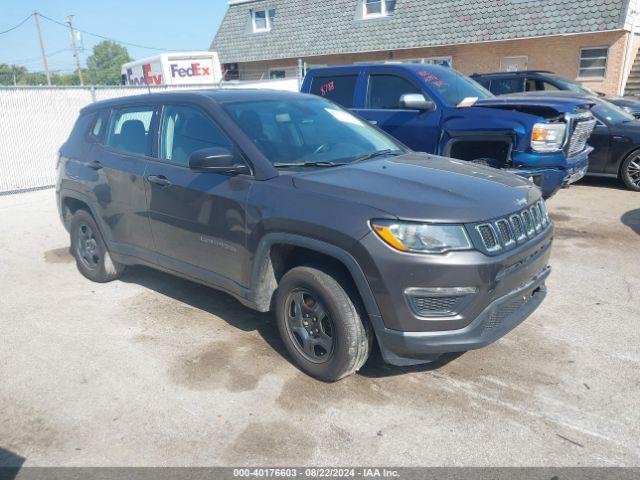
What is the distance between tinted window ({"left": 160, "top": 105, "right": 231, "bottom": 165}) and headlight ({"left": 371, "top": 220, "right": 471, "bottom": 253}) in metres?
1.49

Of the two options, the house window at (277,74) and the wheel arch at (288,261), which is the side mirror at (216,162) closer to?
the wheel arch at (288,261)

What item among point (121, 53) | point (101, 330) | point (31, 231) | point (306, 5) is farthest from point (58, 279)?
point (121, 53)

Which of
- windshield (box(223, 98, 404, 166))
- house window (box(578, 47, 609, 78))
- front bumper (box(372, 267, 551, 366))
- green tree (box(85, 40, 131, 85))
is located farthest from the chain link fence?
green tree (box(85, 40, 131, 85))

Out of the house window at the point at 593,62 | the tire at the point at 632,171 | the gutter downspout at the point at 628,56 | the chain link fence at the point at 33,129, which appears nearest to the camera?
the tire at the point at 632,171

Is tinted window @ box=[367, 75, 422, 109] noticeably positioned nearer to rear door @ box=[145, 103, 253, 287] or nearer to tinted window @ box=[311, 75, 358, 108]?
tinted window @ box=[311, 75, 358, 108]

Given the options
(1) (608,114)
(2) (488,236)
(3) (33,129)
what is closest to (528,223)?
(2) (488,236)

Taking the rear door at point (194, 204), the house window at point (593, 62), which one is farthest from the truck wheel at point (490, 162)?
the house window at point (593, 62)

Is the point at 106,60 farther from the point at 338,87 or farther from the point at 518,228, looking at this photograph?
the point at 518,228

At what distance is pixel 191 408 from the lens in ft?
10.8

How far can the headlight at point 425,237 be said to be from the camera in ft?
9.56

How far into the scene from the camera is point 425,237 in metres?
2.92

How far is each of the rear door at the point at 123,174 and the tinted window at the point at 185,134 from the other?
0.62 ft

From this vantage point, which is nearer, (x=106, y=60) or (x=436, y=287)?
(x=436, y=287)

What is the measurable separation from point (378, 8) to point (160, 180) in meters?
19.9
